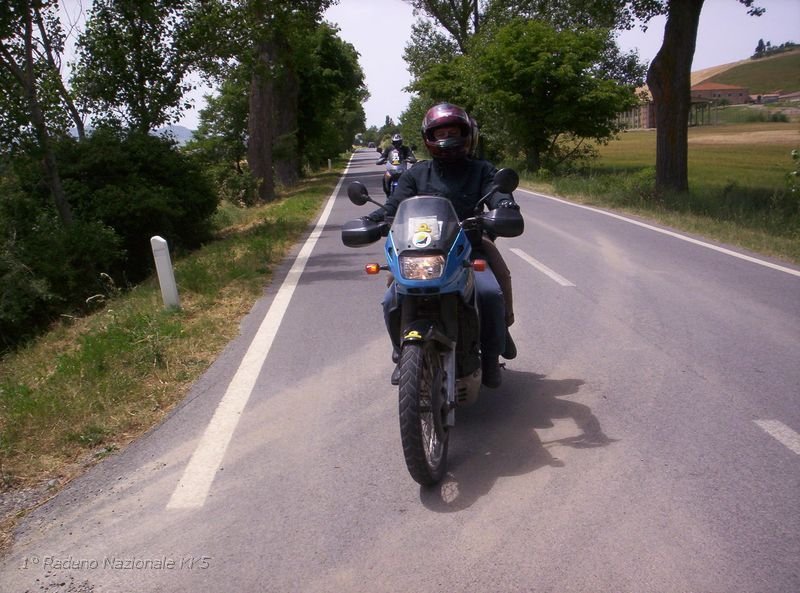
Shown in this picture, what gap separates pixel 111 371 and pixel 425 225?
350 centimetres

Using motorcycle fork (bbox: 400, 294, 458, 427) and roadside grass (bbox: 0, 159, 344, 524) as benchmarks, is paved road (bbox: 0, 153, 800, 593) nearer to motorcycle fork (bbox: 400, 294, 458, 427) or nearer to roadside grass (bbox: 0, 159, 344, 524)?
roadside grass (bbox: 0, 159, 344, 524)

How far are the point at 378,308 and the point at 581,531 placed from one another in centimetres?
512

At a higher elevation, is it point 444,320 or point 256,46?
point 256,46

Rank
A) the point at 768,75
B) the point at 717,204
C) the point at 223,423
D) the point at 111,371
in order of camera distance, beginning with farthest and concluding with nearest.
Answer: the point at 768,75 < the point at 717,204 < the point at 111,371 < the point at 223,423

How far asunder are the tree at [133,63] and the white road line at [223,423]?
9615mm

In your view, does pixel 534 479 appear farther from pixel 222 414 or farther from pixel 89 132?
pixel 89 132

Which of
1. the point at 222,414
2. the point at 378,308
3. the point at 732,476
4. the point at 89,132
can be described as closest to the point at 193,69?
the point at 89,132

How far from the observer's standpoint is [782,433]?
4.48 meters

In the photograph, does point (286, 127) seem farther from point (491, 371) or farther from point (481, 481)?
point (481, 481)

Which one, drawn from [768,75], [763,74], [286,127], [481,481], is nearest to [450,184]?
[481,481]

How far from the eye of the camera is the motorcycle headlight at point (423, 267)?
3.90 m

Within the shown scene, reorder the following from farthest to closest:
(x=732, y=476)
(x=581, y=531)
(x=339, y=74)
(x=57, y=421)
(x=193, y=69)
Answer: (x=339, y=74) < (x=193, y=69) < (x=57, y=421) < (x=732, y=476) < (x=581, y=531)

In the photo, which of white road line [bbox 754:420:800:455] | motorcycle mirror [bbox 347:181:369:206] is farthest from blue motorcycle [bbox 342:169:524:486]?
white road line [bbox 754:420:800:455]

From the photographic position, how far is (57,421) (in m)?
5.20
